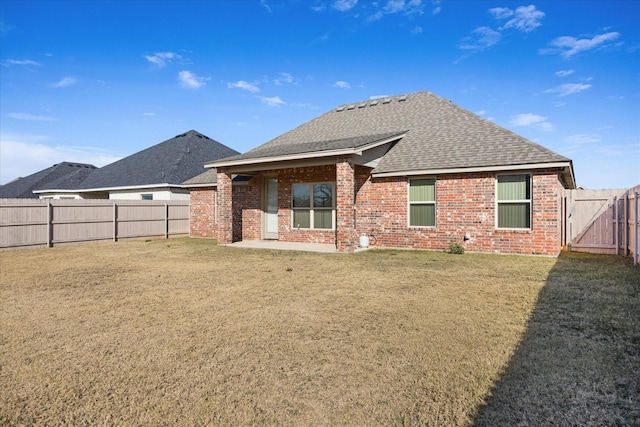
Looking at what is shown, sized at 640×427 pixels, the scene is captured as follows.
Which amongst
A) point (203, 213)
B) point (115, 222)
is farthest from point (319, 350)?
point (203, 213)

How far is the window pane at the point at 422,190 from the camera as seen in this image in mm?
12664

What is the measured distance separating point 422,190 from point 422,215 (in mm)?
908

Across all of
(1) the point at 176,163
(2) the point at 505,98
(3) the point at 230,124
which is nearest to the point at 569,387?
(2) the point at 505,98

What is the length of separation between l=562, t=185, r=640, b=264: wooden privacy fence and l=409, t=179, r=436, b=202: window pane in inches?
206

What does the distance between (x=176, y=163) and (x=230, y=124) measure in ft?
15.6

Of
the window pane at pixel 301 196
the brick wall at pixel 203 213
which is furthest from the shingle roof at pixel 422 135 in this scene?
the brick wall at pixel 203 213

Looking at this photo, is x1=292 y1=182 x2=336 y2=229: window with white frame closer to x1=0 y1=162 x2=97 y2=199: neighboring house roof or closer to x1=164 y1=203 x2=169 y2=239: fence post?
x1=164 y1=203 x2=169 y2=239: fence post

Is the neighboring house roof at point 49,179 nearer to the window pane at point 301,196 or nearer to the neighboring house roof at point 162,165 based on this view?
the neighboring house roof at point 162,165

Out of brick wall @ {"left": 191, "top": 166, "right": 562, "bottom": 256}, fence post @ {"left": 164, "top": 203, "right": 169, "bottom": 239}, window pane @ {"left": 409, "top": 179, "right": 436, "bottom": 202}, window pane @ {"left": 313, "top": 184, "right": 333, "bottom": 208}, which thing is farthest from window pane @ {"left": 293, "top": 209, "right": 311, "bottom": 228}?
fence post @ {"left": 164, "top": 203, "right": 169, "bottom": 239}

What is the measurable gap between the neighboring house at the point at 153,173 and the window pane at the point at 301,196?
8655 millimetres

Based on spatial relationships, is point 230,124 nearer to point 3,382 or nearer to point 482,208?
point 482,208

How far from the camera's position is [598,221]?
12.8 metres

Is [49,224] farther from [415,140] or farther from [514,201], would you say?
[514,201]

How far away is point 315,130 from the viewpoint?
17625 millimetres
